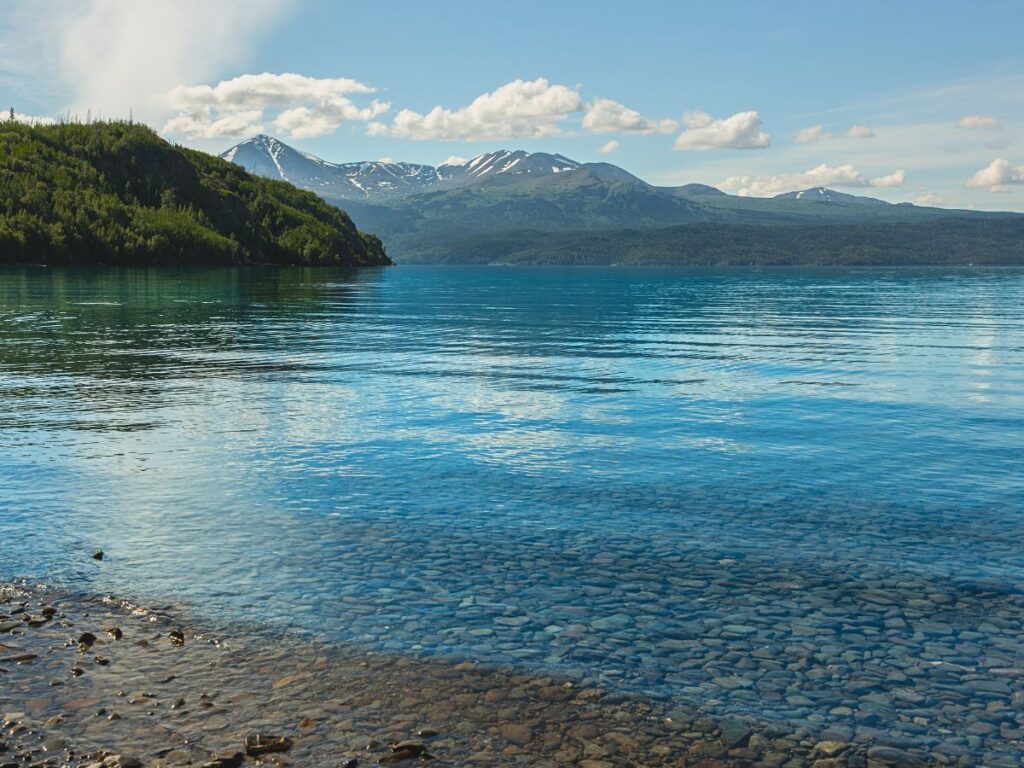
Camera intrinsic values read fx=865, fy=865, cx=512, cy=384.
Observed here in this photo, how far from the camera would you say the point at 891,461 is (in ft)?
77.2

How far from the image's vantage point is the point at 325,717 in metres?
9.91

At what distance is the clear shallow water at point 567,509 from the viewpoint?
39.8 ft

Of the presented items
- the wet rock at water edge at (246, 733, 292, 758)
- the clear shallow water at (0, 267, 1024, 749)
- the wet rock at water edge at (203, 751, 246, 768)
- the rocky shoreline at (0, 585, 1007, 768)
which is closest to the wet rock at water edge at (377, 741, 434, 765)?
the rocky shoreline at (0, 585, 1007, 768)

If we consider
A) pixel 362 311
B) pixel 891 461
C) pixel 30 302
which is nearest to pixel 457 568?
pixel 891 461

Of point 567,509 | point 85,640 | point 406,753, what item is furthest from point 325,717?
point 567,509

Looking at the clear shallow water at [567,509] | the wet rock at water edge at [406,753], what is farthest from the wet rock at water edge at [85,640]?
the wet rock at water edge at [406,753]

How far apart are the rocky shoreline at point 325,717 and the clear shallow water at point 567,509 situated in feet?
2.19

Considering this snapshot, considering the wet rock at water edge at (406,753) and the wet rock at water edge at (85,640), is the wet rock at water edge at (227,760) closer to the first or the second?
the wet rock at water edge at (406,753)

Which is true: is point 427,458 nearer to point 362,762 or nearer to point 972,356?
point 362,762

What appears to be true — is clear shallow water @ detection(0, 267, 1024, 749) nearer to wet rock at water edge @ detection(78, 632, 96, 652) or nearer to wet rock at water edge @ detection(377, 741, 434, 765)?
wet rock at water edge @ detection(78, 632, 96, 652)

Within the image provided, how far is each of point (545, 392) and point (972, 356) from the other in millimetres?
29335

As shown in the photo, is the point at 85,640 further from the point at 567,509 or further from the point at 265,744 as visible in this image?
the point at 567,509

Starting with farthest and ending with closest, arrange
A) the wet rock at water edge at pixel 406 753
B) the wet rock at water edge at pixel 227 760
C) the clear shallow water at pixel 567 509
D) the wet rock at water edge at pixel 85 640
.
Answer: the clear shallow water at pixel 567 509 < the wet rock at water edge at pixel 85 640 < the wet rock at water edge at pixel 406 753 < the wet rock at water edge at pixel 227 760

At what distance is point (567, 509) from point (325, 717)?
9.47 m
